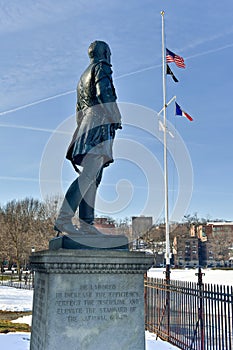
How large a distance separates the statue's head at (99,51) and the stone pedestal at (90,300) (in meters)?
2.88

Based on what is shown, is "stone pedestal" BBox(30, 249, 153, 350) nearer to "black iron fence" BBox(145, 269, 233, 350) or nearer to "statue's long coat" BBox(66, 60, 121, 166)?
"statue's long coat" BBox(66, 60, 121, 166)

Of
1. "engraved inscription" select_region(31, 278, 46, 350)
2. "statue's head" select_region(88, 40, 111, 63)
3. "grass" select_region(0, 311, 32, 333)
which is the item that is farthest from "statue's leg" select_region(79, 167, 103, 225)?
"grass" select_region(0, 311, 32, 333)

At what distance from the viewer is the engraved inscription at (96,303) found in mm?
4754

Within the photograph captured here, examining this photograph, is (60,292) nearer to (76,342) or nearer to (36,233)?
(76,342)

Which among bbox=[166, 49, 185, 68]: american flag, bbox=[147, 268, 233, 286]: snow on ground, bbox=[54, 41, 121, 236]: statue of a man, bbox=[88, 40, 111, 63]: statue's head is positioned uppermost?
bbox=[166, 49, 185, 68]: american flag

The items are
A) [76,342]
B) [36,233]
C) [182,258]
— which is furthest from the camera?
[182,258]

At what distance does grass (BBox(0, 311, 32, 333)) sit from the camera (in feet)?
40.0

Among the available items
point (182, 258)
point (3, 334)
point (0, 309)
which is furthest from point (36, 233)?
point (182, 258)

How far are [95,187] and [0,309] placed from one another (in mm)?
14973

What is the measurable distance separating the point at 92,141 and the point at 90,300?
2.18 m

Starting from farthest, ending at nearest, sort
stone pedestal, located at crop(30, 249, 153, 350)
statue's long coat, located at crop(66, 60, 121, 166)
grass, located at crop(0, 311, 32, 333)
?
grass, located at crop(0, 311, 32, 333)
statue's long coat, located at crop(66, 60, 121, 166)
stone pedestal, located at crop(30, 249, 153, 350)

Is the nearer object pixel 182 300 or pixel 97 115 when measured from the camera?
pixel 97 115

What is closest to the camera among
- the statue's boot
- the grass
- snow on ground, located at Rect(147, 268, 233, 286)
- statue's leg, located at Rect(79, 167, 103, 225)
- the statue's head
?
the statue's boot

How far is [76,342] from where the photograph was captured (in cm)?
474
